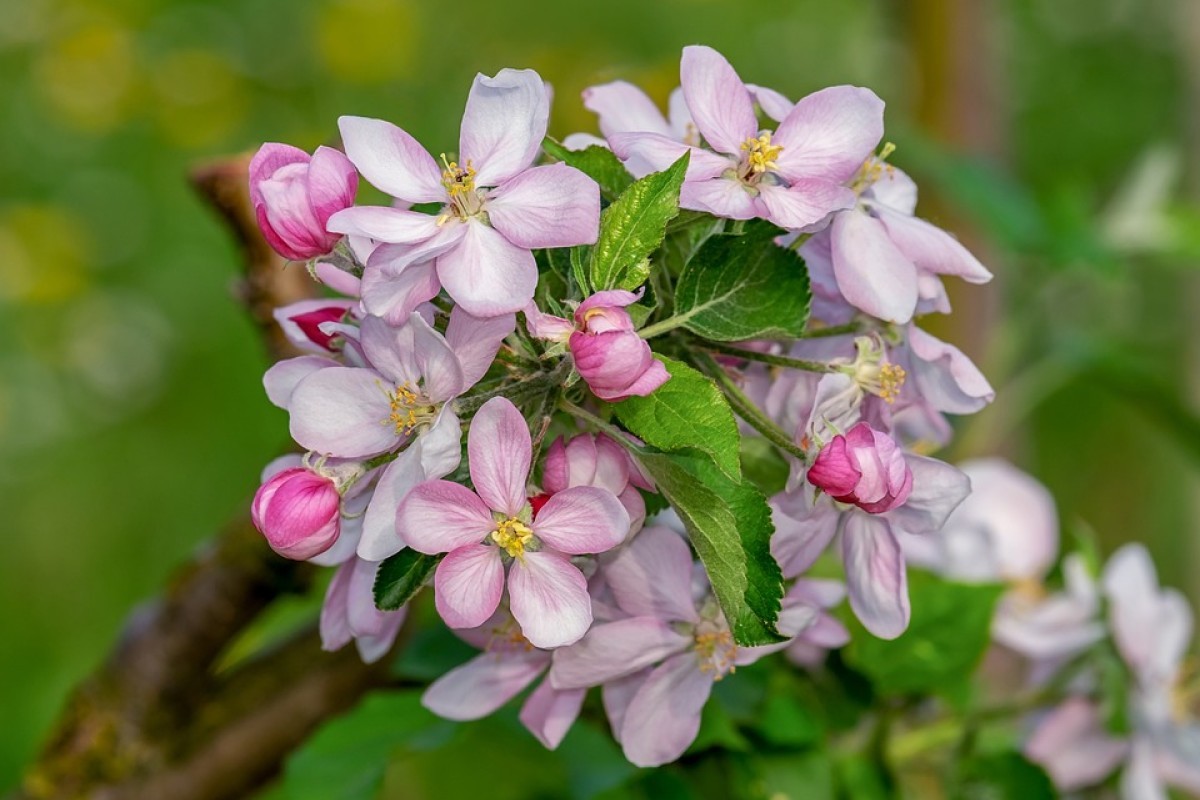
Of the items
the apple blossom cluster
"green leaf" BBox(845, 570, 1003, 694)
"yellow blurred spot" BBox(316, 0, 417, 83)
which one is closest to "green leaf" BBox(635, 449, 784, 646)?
the apple blossom cluster

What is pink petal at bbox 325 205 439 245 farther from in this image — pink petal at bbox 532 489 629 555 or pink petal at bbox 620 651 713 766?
pink petal at bbox 620 651 713 766

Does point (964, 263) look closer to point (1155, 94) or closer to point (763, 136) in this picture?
point (763, 136)

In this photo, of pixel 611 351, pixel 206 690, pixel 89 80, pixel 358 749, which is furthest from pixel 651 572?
pixel 89 80

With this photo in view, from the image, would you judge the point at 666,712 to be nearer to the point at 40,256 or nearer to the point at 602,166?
the point at 602,166

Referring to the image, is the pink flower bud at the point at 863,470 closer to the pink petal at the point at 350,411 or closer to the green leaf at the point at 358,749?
the pink petal at the point at 350,411

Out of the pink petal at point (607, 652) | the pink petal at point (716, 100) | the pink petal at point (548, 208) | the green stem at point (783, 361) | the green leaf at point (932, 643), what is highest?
the pink petal at point (716, 100)

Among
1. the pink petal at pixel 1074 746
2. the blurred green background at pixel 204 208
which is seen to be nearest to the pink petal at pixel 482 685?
the pink petal at pixel 1074 746
